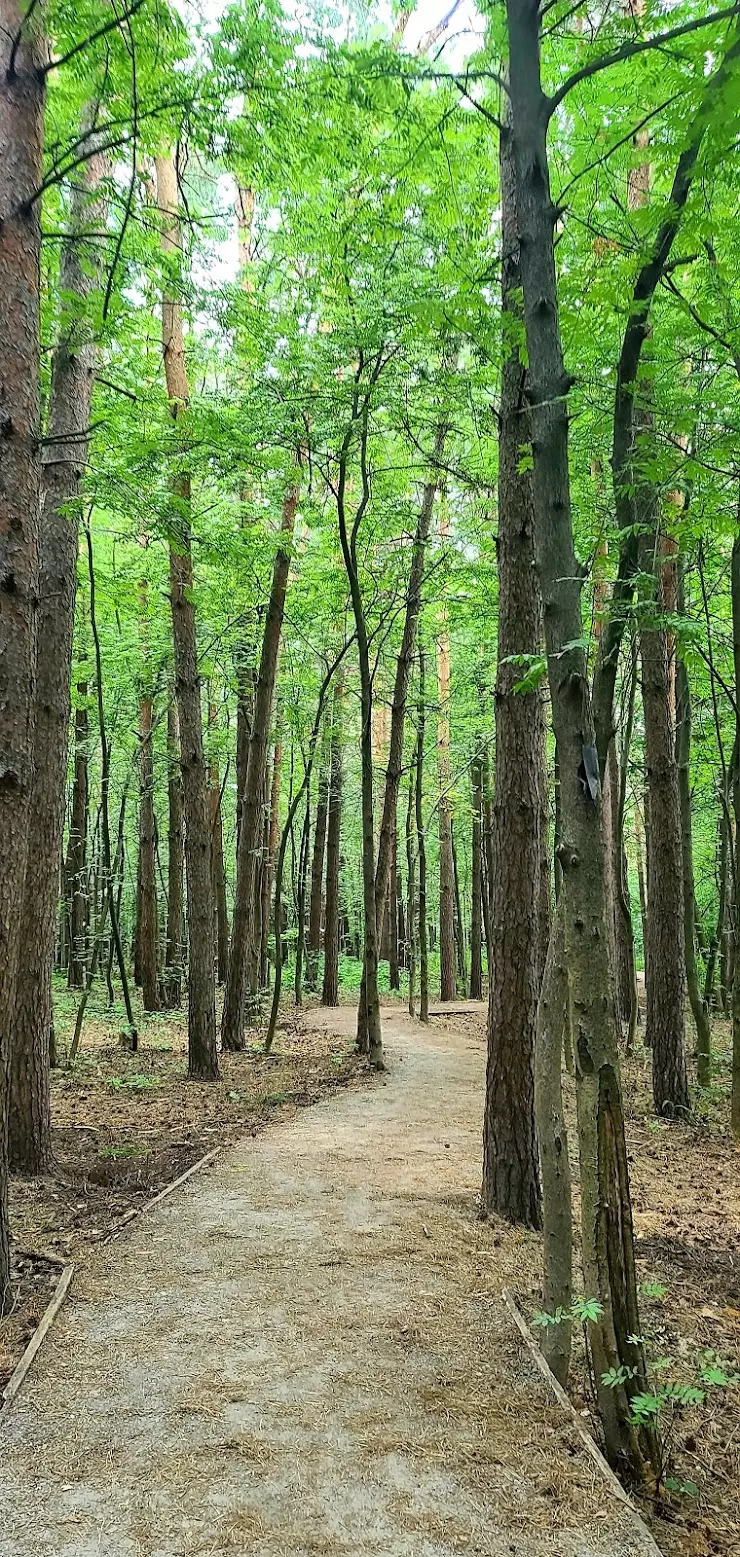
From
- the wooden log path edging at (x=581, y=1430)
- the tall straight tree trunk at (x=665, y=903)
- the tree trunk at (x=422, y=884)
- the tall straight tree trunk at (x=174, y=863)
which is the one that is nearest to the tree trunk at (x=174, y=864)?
the tall straight tree trunk at (x=174, y=863)

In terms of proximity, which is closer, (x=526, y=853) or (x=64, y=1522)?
(x=64, y=1522)

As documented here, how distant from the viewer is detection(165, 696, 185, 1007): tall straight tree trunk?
16.1 metres

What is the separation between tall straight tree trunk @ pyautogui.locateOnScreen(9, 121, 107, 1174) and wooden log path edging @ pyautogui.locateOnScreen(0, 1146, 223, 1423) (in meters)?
0.96

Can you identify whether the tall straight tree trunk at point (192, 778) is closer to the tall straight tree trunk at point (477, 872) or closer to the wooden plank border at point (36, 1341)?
the wooden plank border at point (36, 1341)

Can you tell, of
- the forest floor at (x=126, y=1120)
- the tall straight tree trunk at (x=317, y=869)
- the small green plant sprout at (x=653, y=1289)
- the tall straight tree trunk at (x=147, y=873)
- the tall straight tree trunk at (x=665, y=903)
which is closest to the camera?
the small green plant sprout at (x=653, y=1289)

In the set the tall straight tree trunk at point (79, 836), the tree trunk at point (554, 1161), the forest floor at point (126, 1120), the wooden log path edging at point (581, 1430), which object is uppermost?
the tall straight tree trunk at point (79, 836)

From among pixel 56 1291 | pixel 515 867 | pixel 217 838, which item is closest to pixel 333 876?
pixel 217 838

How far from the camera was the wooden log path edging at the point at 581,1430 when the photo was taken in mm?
2641

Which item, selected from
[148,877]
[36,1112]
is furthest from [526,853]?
[148,877]

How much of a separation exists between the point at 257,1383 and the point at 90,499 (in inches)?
215

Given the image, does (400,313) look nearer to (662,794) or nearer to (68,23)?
(68,23)

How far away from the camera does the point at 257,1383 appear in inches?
137

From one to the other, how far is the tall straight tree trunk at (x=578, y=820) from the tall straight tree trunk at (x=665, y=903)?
652cm

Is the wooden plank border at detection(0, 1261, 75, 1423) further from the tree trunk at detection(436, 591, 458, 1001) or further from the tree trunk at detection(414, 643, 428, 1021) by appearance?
the tree trunk at detection(436, 591, 458, 1001)
